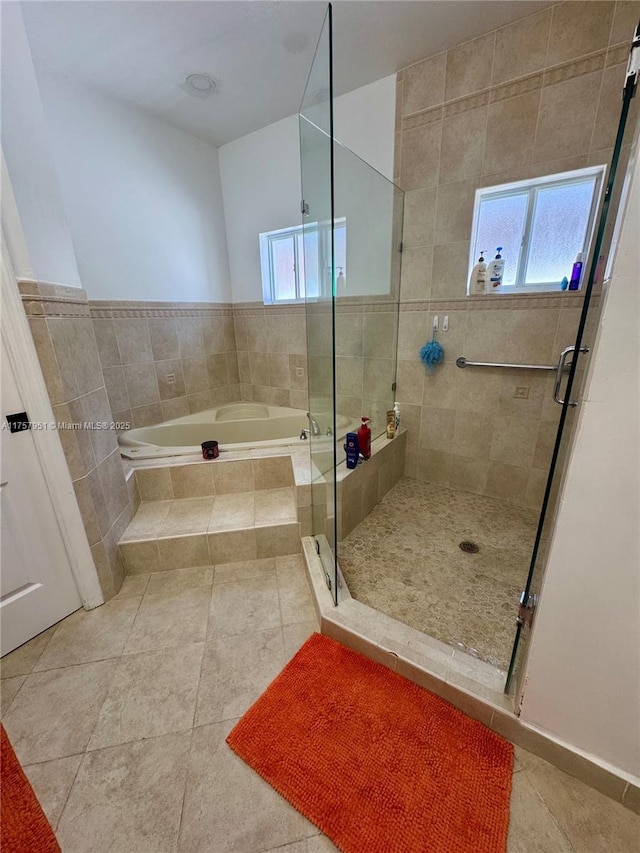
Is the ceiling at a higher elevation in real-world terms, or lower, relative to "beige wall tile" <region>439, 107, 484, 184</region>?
higher

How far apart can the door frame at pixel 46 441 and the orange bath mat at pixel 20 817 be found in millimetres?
603

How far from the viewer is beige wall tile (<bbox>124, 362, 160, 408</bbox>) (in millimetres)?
2422

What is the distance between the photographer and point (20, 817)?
85cm

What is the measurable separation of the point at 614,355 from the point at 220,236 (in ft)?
10.4

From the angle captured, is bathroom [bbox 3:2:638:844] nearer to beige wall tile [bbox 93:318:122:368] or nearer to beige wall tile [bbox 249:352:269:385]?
beige wall tile [bbox 93:318:122:368]

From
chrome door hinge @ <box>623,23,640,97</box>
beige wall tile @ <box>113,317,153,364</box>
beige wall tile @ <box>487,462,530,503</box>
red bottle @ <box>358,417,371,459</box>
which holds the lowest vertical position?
beige wall tile @ <box>487,462,530,503</box>

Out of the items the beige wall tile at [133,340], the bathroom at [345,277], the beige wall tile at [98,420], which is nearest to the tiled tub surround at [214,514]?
the bathroom at [345,277]

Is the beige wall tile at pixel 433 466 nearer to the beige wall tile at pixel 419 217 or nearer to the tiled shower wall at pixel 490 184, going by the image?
the tiled shower wall at pixel 490 184

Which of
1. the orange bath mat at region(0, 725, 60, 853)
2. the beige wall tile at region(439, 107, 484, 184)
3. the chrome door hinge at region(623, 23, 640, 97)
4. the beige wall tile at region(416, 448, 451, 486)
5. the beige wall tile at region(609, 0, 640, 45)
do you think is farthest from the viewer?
the beige wall tile at region(416, 448, 451, 486)

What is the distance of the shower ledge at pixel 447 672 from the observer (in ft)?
2.94

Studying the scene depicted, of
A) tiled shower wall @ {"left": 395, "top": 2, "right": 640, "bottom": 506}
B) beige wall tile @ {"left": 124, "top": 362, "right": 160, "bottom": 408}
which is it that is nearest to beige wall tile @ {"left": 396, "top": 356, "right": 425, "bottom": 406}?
tiled shower wall @ {"left": 395, "top": 2, "right": 640, "bottom": 506}

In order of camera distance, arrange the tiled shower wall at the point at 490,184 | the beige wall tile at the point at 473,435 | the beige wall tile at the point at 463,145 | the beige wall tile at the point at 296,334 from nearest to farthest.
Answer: the tiled shower wall at the point at 490,184
the beige wall tile at the point at 463,145
the beige wall tile at the point at 473,435
the beige wall tile at the point at 296,334

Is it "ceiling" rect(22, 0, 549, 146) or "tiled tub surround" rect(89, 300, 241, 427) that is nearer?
"ceiling" rect(22, 0, 549, 146)

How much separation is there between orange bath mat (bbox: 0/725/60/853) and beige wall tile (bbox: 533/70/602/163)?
10.8ft
